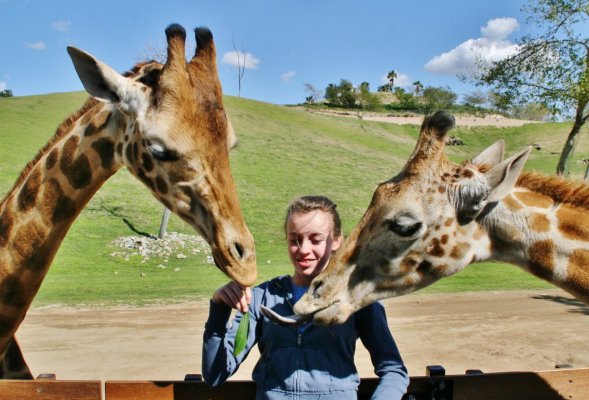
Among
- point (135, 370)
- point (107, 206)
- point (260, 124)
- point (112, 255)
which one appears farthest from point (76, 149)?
point (260, 124)

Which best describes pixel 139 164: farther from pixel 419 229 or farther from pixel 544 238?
pixel 544 238

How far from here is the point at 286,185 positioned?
90.0 ft

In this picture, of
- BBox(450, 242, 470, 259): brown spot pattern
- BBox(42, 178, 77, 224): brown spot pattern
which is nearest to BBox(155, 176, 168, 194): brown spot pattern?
A: BBox(42, 178, 77, 224): brown spot pattern

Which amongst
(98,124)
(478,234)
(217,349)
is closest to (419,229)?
(478,234)

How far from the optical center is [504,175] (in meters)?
3.08

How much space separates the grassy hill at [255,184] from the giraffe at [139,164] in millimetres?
8712

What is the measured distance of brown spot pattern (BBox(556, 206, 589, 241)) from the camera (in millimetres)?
3201

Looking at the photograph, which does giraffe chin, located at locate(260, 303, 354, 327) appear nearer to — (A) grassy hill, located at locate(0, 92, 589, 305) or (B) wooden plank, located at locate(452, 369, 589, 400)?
(B) wooden plank, located at locate(452, 369, 589, 400)

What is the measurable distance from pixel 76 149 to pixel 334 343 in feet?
6.63

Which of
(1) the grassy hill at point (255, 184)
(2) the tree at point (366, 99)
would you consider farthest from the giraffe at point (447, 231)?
(2) the tree at point (366, 99)

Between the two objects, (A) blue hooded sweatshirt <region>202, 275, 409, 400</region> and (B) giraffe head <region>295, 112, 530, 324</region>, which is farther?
(B) giraffe head <region>295, 112, 530, 324</region>

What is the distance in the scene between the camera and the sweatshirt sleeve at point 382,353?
9.25 ft

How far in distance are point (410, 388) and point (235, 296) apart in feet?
4.35

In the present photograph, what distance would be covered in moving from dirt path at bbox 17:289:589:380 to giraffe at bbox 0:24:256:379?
A: 4.32 m
